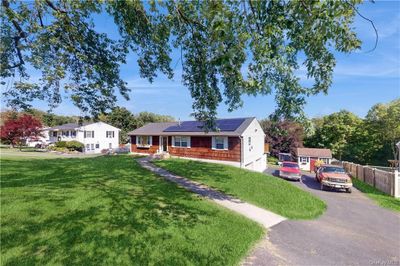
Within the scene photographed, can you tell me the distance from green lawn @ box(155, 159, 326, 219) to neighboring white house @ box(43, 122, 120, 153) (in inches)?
1251

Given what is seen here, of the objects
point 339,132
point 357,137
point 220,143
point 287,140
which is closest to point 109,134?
point 220,143

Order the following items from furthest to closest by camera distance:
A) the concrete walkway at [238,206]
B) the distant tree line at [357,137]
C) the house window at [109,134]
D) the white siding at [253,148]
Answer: the house window at [109,134] < the distant tree line at [357,137] < the white siding at [253,148] < the concrete walkway at [238,206]

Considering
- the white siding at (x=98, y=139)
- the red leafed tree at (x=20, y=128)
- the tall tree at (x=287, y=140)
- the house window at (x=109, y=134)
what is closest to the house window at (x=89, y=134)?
the white siding at (x=98, y=139)

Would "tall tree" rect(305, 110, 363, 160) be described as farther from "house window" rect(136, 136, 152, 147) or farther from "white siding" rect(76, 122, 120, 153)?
"white siding" rect(76, 122, 120, 153)

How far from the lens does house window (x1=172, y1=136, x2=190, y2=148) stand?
24847 millimetres

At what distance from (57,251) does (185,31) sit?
6.13 meters

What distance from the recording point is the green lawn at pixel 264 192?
29.7 ft

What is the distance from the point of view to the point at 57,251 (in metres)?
4.60

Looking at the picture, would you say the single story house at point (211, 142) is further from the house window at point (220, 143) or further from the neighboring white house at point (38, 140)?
the neighboring white house at point (38, 140)

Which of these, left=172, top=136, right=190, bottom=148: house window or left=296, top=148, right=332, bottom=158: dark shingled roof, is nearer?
left=172, top=136, right=190, bottom=148: house window

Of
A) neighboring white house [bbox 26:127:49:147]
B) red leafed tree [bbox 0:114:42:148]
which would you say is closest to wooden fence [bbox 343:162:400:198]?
red leafed tree [bbox 0:114:42:148]

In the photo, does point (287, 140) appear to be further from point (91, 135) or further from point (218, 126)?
point (91, 135)

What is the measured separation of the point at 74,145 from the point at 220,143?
29.6 meters

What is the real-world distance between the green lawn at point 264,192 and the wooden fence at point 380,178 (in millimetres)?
6041
